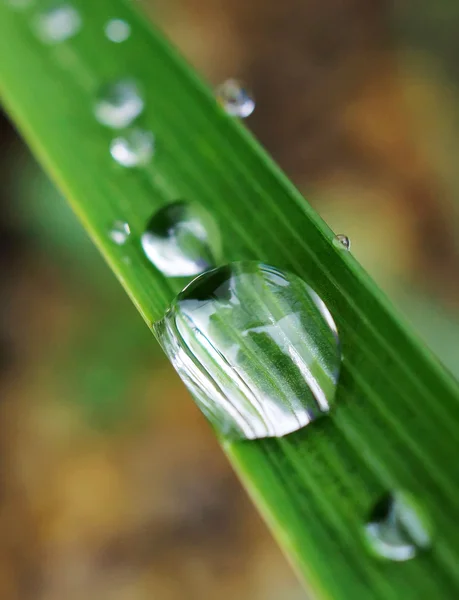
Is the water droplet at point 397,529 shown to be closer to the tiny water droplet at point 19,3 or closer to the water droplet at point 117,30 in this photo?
the water droplet at point 117,30

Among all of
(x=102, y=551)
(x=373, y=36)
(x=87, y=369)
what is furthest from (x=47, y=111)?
(x=373, y=36)

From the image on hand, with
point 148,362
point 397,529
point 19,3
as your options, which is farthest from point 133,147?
point 148,362

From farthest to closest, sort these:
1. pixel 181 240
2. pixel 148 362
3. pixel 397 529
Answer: pixel 148 362 → pixel 181 240 → pixel 397 529

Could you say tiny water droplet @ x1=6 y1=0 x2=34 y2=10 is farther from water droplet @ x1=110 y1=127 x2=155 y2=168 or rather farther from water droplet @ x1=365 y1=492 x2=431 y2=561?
water droplet @ x1=365 y1=492 x2=431 y2=561

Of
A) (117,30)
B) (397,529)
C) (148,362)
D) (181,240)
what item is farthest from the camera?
(148,362)

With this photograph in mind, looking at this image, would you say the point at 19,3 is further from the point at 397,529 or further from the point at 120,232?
the point at 397,529

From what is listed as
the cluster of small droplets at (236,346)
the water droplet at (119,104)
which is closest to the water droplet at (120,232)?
the cluster of small droplets at (236,346)

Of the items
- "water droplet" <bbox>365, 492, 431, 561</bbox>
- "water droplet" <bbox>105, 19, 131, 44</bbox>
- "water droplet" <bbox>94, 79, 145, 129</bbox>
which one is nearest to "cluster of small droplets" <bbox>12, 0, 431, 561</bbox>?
"water droplet" <bbox>365, 492, 431, 561</bbox>
